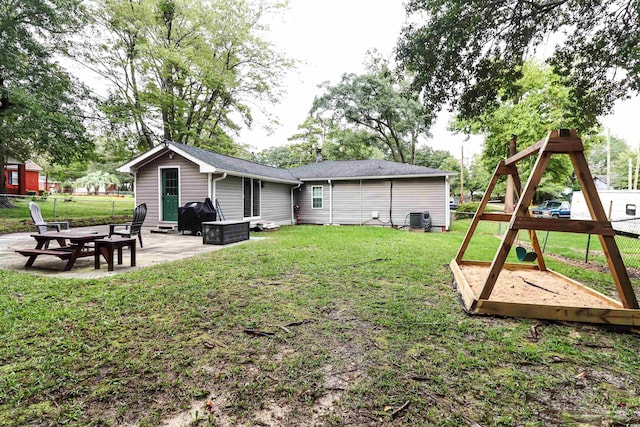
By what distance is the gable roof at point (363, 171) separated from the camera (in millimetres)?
12977

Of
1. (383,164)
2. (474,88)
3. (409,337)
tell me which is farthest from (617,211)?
(409,337)

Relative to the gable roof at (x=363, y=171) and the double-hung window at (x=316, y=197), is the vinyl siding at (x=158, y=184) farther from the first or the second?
the double-hung window at (x=316, y=197)

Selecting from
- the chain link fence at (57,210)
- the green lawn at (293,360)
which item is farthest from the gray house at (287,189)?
the green lawn at (293,360)

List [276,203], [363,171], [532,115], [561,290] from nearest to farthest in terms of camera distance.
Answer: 1. [561,290]
2. [276,203]
3. [363,171]
4. [532,115]

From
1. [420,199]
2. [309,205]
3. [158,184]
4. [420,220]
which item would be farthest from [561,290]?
[309,205]

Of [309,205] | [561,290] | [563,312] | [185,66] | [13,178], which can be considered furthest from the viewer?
[13,178]

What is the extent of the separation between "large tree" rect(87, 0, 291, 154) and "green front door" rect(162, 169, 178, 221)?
7165mm

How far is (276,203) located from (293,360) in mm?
11573

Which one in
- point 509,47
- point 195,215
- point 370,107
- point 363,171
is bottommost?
point 195,215

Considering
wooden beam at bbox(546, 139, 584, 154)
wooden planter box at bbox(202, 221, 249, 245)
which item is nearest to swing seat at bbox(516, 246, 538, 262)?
wooden beam at bbox(546, 139, 584, 154)

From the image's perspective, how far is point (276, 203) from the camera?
44.3ft

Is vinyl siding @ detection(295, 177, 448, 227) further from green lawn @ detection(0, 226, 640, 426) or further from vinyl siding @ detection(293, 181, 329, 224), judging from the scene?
green lawn @ detection(0, 226, 640, 426)

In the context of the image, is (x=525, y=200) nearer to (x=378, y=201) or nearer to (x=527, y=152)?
(x=527, y=152)

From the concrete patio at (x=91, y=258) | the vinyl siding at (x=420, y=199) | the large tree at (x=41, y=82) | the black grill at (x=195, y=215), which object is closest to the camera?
the concrete patio at (x=91, y=258)
